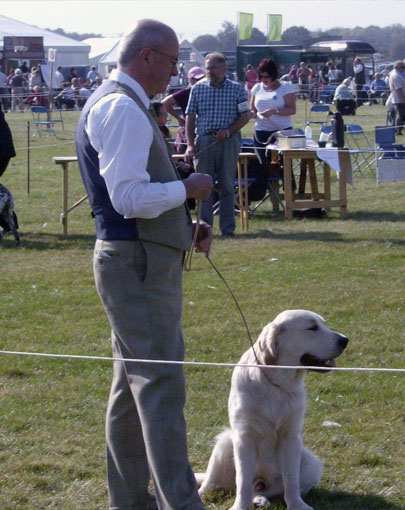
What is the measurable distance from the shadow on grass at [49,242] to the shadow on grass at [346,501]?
6142 millimetres

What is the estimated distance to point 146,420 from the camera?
3.18 meters

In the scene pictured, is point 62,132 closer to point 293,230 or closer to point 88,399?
point 293,230

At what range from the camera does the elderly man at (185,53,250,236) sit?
942 centimetres

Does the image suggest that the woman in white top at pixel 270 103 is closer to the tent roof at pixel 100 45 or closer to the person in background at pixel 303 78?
the person in background at pixel 303 78

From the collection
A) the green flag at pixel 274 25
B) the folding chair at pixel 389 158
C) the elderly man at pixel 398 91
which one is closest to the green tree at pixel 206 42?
the green flag at pixel 274 25

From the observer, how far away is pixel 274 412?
356 cm

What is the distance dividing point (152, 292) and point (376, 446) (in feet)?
5.95

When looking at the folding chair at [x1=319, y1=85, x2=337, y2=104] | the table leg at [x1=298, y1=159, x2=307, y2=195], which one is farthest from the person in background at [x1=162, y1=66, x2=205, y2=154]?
the folding chair at [x1=319, y1=85, x2=337, y2=104]

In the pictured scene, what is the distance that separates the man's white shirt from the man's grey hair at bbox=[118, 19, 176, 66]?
8.1 inches

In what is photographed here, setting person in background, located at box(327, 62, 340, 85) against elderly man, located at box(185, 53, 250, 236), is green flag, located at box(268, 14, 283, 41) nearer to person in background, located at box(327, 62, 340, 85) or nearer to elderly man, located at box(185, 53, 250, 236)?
person in background, located at box(327, 62, 340, 85)

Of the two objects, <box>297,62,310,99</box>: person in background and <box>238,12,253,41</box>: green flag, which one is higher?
<box>238,12,253,41</box>: green flag

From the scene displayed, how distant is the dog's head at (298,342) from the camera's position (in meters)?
3.65

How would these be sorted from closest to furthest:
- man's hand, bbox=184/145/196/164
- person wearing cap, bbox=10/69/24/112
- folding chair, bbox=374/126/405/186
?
man's hand, bbox=184/145/196/164
folding chair, bbox=374/126/405/186
person wearing cap, bbox=10/69/24/112

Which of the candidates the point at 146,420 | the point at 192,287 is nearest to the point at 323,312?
the point at 192,287
